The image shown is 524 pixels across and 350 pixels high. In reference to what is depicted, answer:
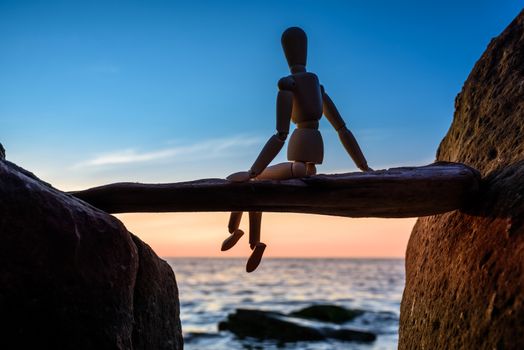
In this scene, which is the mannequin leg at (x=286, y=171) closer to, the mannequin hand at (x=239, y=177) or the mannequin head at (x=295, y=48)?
the mannequin hand at (x=239, y=177)

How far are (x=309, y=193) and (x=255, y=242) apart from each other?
106 cm

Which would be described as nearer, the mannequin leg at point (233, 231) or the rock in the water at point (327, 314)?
the mannequin leg at point (233, 231)

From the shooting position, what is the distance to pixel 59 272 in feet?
10.2

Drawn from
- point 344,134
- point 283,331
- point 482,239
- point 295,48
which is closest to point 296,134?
point 344,134

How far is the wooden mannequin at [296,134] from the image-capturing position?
3.97 metres

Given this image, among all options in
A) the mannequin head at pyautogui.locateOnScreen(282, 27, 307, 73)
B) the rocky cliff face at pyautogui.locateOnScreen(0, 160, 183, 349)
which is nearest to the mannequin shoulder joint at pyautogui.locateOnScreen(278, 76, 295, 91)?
the mannequin head at pyautogui.locateOnScreen(282, 27, 307, 73)

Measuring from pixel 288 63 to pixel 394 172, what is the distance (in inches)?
52.7

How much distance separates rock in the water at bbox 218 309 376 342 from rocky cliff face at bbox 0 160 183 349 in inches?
433

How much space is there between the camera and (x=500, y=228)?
143 inches

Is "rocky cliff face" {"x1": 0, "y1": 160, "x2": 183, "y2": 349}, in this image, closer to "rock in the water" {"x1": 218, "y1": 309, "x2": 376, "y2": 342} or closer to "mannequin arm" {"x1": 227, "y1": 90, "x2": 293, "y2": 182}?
"mannequin arm" {"x1": 227, "y1": 90, "x2": 293, "y2": 182}

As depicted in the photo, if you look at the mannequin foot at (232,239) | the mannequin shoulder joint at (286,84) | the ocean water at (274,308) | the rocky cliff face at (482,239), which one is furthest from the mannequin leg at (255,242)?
the ocean water at (274,308)

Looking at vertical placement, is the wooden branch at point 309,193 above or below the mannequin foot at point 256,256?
above

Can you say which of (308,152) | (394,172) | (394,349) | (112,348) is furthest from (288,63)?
(394,349)

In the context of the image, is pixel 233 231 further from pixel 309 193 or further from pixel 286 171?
pixel 309 193
